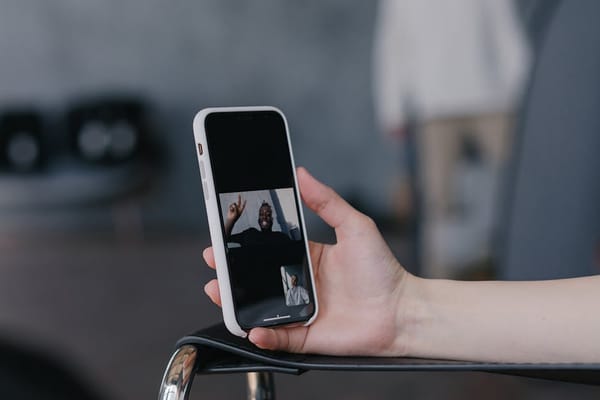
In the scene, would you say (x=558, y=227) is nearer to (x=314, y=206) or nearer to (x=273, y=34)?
(x=314, y=206)

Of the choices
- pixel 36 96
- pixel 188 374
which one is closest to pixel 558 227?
pixel 188 374

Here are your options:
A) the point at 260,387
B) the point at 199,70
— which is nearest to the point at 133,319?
the point at 199,70

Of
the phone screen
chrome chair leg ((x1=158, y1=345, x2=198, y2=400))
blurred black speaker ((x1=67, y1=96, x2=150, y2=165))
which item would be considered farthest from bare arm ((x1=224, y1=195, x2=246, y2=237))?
blurred black speaker ((x1=67, y1=96, x2=150, y2=165))

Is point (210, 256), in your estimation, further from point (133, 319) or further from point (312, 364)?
point (133, 319)

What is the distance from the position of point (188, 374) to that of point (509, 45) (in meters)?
2.23

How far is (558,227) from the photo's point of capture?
1219 millimetres

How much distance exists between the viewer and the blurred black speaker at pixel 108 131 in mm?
4199

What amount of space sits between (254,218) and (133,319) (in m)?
2.23

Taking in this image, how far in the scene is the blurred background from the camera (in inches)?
48.4

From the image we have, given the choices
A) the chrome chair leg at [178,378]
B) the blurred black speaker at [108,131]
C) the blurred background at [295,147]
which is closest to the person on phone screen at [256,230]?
the chrome chair leg at [178,378]

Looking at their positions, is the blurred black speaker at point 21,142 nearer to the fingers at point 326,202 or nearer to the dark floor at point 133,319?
the dark floor at point 133,319

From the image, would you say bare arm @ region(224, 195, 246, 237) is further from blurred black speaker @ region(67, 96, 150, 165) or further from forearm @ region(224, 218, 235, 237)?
blurred black speaker @ region(67, 96, 150, 165)

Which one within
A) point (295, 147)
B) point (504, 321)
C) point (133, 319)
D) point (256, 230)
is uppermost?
point (256, 230)

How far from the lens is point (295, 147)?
4457mm
